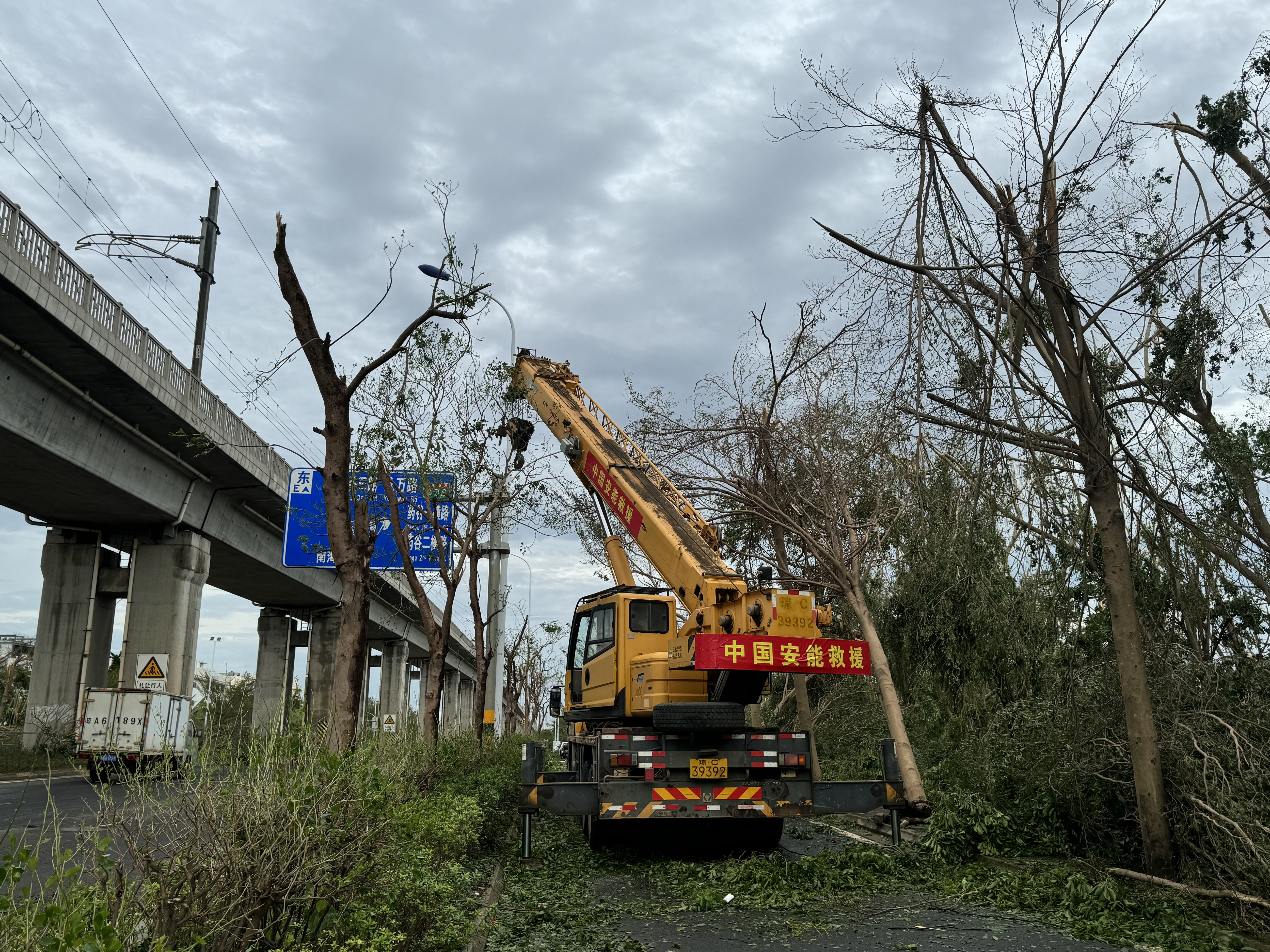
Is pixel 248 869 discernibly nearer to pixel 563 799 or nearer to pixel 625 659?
pixel 563 799

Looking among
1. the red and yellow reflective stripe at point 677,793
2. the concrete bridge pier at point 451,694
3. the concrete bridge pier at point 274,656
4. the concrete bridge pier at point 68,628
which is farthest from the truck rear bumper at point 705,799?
the concrete bridge pier at point 451,694

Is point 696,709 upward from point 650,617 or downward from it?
downward

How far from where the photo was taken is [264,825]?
4.67 m

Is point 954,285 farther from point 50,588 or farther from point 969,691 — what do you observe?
point 50,588

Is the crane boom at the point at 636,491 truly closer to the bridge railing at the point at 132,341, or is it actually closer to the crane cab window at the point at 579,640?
the crane cab window at the point at 579,640

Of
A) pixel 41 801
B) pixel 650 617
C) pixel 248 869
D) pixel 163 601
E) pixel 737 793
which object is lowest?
pixel 41 801

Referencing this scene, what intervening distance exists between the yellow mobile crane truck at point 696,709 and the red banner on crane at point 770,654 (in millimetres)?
13

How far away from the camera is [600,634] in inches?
500

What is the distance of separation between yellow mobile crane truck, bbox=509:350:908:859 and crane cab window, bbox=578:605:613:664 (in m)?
0.10

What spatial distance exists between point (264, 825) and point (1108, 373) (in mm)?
8588

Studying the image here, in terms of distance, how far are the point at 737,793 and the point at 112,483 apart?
17840 mm

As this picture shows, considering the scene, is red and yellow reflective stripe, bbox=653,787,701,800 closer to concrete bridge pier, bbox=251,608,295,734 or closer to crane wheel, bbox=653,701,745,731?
crane wheel, bbox=653,701,745,731

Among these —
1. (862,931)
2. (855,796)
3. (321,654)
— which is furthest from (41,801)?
(321,654)

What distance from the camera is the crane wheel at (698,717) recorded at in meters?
10.0
